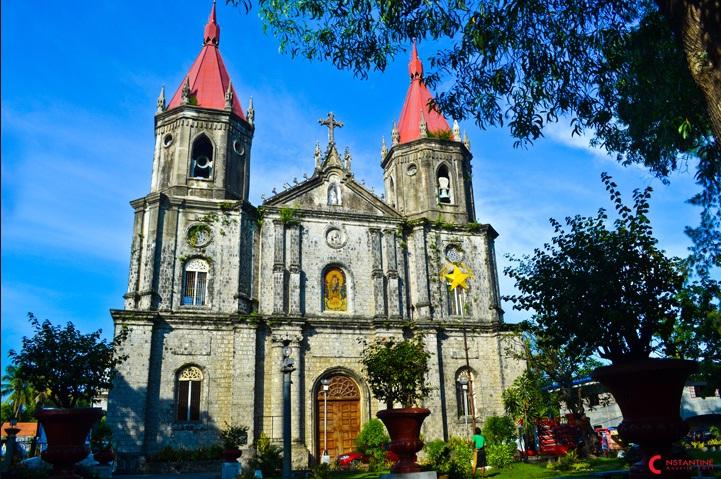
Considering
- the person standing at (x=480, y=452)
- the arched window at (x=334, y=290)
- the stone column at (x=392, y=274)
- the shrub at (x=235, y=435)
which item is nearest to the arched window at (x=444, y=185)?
the stone column at (x=392, y=274)

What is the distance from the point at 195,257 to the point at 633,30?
19.0 metres

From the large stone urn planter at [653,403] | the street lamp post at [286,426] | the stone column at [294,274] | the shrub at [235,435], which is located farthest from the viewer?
the stone column at [294,274]

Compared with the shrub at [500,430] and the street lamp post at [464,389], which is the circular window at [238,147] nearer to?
the street lamp post at [464,389]

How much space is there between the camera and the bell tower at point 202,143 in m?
25.6

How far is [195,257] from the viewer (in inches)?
962

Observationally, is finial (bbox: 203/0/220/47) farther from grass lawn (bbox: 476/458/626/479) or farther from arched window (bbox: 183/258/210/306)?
grass lawn (bbox: 476/458/626/479)

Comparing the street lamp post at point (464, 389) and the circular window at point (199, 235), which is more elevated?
the circular window at point (199, 235)

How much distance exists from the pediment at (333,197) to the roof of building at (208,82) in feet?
15.1

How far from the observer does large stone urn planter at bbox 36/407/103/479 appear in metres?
10.2

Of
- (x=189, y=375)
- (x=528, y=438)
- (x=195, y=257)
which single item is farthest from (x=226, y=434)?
(x=528, y=438)

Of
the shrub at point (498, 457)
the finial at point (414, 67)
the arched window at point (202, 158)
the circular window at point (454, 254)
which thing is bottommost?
the shrub at point (498, 457)

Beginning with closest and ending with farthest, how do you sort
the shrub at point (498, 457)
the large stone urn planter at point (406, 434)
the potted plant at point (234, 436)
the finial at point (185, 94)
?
1. the large stone urn planter at point (406, 434)
2. the shrub at point (498, 457)
3. the potted plant at point (234, 436)
4. the finial at point (185, 94)

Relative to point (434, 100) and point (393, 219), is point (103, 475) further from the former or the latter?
point (393, 219)

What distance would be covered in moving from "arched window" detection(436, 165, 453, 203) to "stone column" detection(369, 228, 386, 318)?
4355 mm
